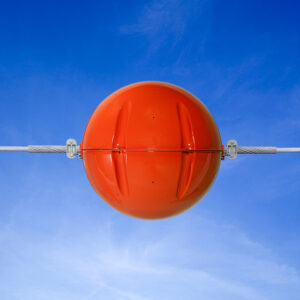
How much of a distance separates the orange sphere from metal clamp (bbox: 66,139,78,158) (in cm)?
30

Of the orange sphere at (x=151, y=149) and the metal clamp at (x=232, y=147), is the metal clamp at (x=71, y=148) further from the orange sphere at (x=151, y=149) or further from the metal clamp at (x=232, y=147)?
the metal clamp at (x=232, y=147)

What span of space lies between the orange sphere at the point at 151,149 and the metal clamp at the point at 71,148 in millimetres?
297

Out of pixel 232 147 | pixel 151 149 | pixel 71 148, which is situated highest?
pixel 232 147

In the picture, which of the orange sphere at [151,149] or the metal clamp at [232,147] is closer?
the orange sphere at [151,149]

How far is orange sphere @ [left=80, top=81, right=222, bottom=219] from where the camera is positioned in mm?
3279

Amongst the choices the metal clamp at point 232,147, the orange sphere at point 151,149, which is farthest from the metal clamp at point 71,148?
the metal clamp at point 232,147

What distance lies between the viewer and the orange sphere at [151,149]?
10.8 feet

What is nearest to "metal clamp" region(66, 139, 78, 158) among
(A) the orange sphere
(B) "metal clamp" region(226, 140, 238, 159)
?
(A) the orange sphere

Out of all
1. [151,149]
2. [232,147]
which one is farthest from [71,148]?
[232,147]

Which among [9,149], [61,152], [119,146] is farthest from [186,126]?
[9,149]

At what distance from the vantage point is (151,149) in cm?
324

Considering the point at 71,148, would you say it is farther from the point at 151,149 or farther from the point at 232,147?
the point at 232,147

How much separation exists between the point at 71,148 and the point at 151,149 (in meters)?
1.29

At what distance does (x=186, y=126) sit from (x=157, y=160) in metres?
0.47
